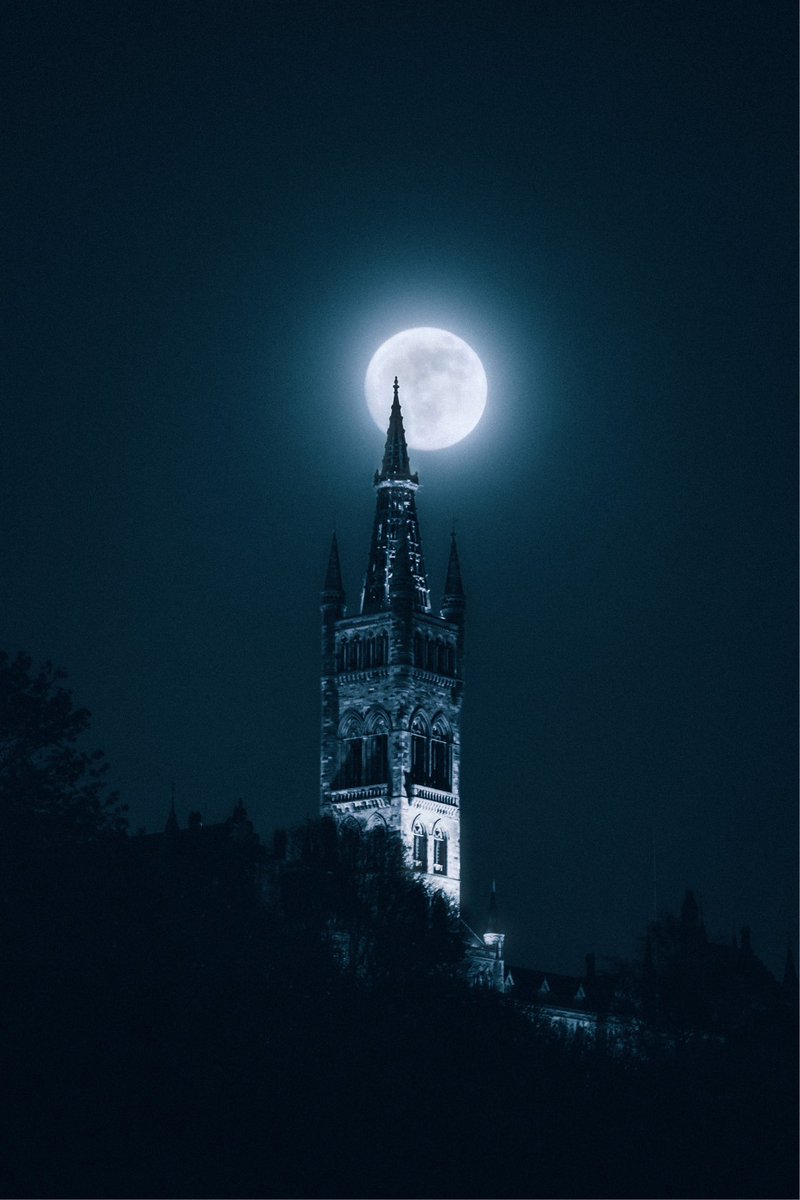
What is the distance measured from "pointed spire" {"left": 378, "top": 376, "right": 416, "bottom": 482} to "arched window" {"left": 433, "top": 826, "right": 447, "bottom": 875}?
23.9m

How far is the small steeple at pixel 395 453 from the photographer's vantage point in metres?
162

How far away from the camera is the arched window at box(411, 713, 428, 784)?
153750mm

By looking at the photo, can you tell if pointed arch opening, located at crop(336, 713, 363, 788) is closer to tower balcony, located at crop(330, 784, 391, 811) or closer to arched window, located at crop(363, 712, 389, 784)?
arched window, located at crop(363, 712, 389, 784)

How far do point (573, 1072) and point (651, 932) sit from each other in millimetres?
41683

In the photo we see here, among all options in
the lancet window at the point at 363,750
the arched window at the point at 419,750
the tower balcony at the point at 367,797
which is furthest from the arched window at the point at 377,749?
the arched window at the point at 419,750

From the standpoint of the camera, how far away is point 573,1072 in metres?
80.1

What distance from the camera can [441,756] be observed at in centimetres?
15650

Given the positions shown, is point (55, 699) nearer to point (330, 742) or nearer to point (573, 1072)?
point (573, 1072)

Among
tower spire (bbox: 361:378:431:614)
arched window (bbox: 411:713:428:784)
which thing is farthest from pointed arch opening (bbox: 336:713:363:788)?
tower spire (bbox: 361:378:431:614)

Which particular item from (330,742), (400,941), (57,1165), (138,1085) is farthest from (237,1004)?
(330,742)

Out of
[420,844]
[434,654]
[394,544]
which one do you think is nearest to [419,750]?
[420,844]

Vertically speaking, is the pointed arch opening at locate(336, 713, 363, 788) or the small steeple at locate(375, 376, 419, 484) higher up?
the small steeple at locate(375, 376, 419, 484)

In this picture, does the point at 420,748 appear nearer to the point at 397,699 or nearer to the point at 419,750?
the point at 419,750

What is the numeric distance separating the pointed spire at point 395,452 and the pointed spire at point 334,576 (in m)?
6.85
